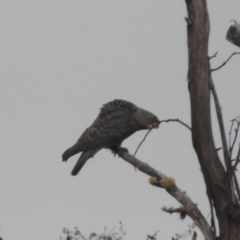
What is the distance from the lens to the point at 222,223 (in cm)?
596

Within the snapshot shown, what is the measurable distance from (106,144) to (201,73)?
4390 mm

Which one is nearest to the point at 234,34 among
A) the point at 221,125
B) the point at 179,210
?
the point at 221,125

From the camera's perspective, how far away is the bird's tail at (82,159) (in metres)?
9.30

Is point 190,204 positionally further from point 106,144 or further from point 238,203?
point 106,144

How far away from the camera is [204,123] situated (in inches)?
229

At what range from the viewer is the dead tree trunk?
5.82 m

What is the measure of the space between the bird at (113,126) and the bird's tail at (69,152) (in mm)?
73

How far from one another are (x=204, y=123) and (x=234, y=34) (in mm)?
820

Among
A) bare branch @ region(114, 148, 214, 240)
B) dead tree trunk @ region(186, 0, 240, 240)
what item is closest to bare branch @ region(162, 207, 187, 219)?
bare branch @ region(114, 148, 214, 240)

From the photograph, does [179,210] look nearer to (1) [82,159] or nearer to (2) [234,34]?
(2) [234,34]

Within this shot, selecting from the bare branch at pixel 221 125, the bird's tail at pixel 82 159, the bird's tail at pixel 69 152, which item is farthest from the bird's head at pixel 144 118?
the bare branch at pixel 221 125

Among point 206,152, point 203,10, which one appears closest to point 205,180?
point 206,152

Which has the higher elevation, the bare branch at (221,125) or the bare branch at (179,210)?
the bare branch at (221,125)

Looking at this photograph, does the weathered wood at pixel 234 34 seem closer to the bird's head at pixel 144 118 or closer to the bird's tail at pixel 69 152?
the bird's tail at pixel 69 152
